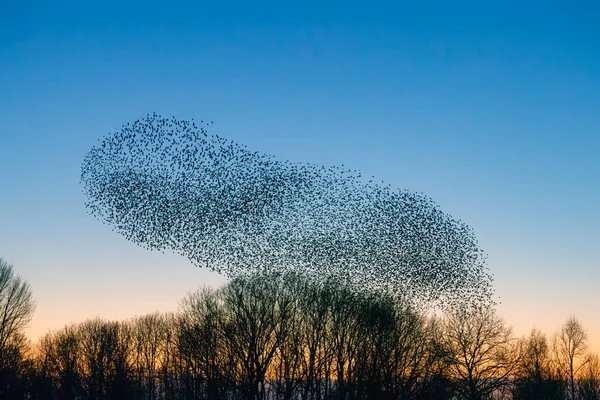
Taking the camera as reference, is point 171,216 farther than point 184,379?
No

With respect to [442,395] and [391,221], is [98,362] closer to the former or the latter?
[442,395]

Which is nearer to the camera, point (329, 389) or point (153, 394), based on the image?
point (329, 389)

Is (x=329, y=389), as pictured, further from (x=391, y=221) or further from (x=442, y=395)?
(x=391, y=221)

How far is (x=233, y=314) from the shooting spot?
5572 cm

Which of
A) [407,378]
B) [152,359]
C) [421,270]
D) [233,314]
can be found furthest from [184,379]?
[421,270]

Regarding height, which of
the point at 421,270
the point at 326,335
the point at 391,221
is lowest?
the point at 326,335

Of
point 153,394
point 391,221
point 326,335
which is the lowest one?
point 153,394

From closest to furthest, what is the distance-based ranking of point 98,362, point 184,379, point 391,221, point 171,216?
1. point 171,216
2. point 391,221
3. point 184,379
4. point 98,362

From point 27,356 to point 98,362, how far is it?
27.9 feet

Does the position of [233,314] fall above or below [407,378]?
above

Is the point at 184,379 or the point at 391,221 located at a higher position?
the point at 391,221

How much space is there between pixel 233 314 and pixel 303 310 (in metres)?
6.52

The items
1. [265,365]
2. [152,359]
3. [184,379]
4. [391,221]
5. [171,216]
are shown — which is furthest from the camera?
[152,359]

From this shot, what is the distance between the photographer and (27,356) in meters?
70.8
